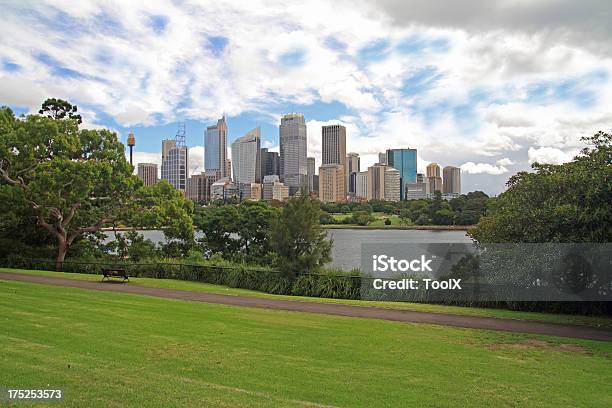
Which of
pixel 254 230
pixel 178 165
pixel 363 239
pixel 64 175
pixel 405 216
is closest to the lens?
pixel 64 175

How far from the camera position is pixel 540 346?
1077 cm

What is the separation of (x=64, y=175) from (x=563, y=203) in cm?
2275

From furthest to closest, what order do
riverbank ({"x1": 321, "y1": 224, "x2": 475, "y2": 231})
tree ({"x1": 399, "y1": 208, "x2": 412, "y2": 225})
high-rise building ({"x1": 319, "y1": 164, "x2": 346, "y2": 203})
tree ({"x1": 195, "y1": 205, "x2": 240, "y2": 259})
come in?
high-rise building ({"x1": 319, "y1": 164, "x2": 346, "y2": 203}) → tree ({"x1": 399, "y1": 208, "x2": 412, "y2": 225}) → riverbank ({"x1": 321, "y1": 224, "x2": 475, "y2": 231}) → tree ({"x1": 195, "y1": 205, "x2": 240, "y2": 259})

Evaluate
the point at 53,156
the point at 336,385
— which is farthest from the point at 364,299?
the point at 53,156

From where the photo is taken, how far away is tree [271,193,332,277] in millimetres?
20422

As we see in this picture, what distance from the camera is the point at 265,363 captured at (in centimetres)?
815

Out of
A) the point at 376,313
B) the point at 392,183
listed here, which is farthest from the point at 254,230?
the point at 392,183

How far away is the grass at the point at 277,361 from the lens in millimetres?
6605

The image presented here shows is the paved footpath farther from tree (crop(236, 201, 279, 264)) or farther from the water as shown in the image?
tree (crop(236, 201, 279, 264))

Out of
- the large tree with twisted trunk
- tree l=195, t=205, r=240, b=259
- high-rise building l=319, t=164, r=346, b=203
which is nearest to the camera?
the large tree with twisted trunk

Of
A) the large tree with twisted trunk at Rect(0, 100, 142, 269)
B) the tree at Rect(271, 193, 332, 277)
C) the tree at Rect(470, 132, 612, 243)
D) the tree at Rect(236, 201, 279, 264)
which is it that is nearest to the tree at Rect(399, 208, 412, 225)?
the tree at Rect(236, 201, 279, 264)

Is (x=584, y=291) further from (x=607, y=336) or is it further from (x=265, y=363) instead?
(x=265, y=363)

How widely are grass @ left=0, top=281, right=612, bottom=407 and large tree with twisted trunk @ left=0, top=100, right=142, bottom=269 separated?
14686 millimetres

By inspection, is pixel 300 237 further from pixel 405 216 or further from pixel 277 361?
pixel 405 216
